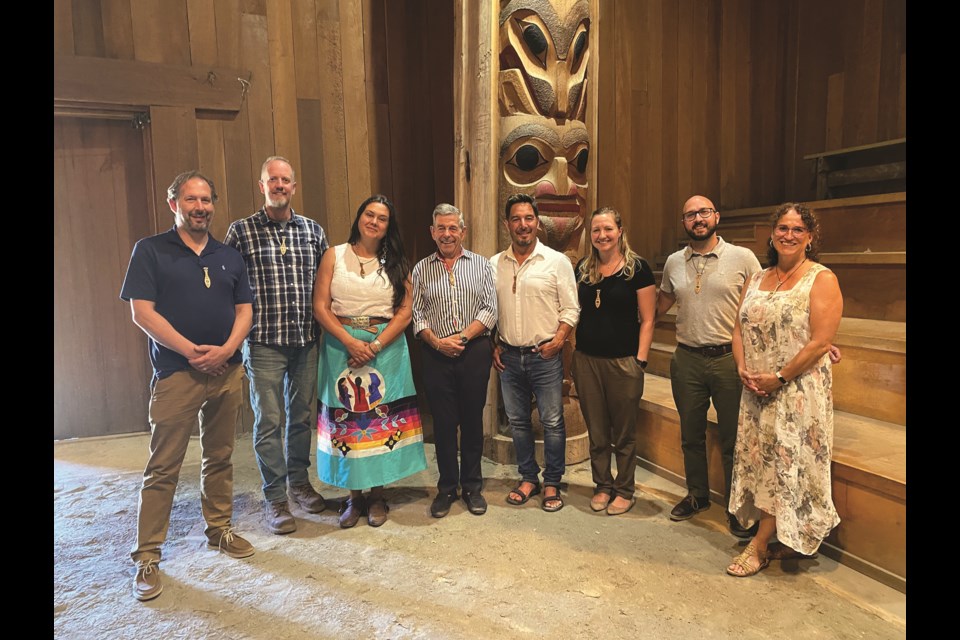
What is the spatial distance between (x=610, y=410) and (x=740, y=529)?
753mm

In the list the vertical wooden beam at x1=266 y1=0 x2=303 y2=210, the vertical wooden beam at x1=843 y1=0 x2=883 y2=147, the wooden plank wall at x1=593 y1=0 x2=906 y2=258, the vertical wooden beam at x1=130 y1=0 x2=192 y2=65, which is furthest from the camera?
the vertical wooden beam at x1=843 y1=0 x2=883 y2=147

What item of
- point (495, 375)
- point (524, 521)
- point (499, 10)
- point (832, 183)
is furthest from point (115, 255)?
point (832, 183)

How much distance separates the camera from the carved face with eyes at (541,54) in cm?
313

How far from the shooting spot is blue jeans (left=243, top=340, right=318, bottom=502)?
2.76 meters

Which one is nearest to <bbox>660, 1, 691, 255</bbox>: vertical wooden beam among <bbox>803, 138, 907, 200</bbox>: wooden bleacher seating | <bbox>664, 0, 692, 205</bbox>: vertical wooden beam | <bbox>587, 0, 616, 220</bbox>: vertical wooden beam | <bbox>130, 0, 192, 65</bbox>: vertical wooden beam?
<bbox>664, 0, 692, 205</bbox>: vertical wooden beam

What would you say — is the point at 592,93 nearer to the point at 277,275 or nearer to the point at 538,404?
the point at 538,404

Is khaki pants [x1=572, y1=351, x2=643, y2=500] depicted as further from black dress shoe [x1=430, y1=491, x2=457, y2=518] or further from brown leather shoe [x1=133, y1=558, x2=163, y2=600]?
brown leather shoe [x1=133, y1=558, x2=163, y2=600]

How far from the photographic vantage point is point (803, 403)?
2.18 meters

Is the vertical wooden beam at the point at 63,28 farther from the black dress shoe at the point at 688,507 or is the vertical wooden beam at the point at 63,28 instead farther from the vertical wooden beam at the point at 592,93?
the black dress shoe at the point at 688,507

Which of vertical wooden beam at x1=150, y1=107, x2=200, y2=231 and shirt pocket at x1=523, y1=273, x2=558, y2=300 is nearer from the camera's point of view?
shirt pocket at x1=523, y1=273, x2=558, y2=300

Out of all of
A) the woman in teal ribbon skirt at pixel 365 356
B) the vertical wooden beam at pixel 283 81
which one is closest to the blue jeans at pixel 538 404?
the woman in teal ribbon skirt at pixel 365 356

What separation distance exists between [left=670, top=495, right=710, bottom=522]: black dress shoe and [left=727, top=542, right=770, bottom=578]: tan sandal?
431 millimetres

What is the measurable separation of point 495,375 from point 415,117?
2.00 m

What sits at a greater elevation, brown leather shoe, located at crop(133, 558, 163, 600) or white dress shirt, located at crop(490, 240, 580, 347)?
white dress shirt, located at crop(490, 240, 580, 347)
